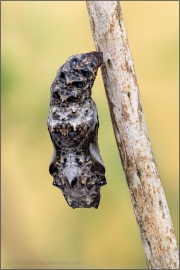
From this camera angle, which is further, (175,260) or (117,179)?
(117,179)

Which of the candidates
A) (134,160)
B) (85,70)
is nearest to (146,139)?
(134,160)

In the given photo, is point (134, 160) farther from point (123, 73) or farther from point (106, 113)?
point (106, 113)

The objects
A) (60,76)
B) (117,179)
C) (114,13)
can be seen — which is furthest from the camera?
(117,179)
